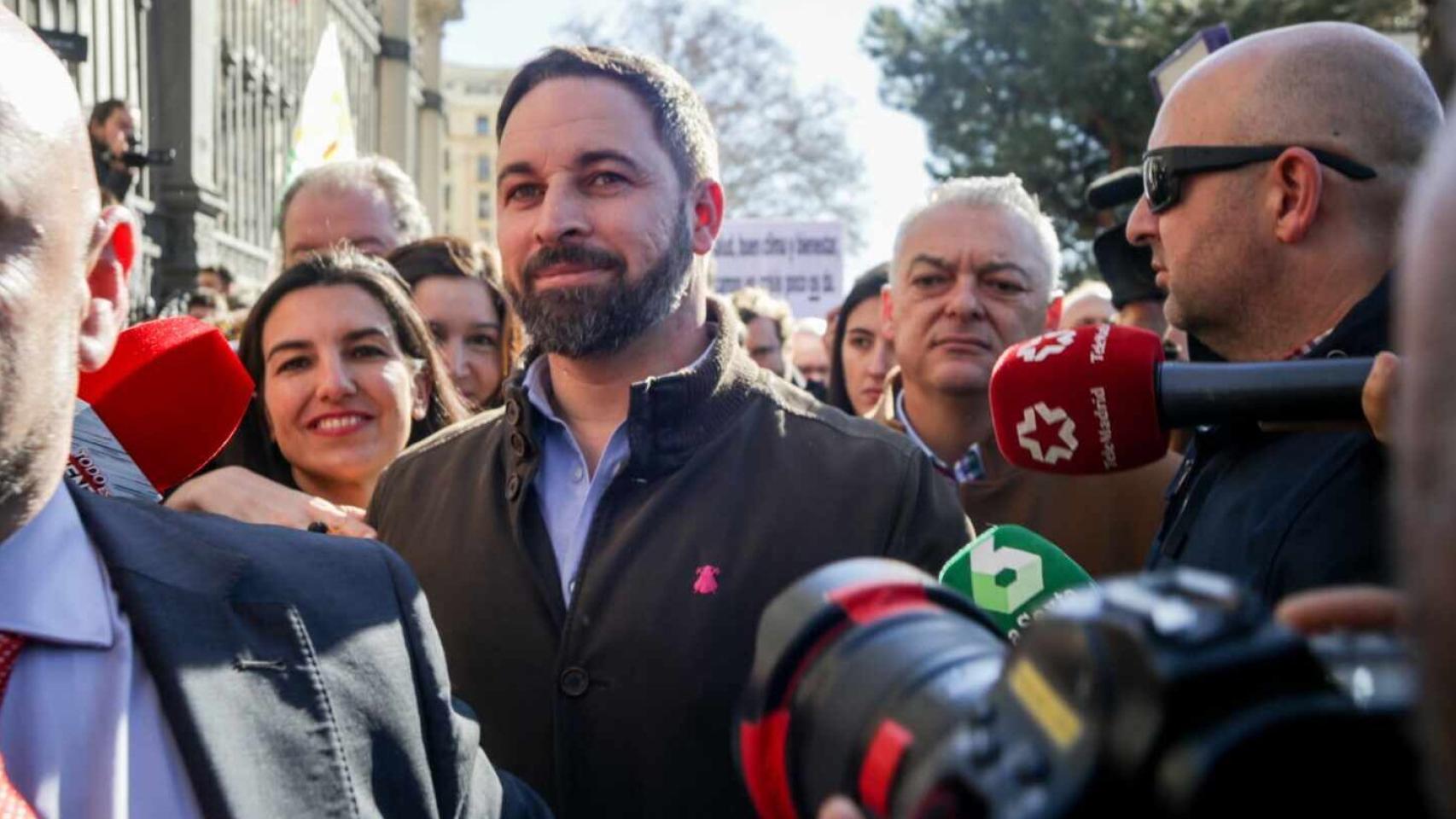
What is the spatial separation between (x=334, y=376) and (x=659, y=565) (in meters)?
1.30

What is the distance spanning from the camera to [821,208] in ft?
101

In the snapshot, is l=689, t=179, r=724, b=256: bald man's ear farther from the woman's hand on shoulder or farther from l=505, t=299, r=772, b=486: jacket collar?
the woman's hand on shoulder

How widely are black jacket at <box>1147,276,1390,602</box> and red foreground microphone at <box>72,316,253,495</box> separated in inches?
61.6

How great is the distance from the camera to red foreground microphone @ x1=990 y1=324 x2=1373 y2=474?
176 centimetres

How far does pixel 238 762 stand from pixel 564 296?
1.40 metres

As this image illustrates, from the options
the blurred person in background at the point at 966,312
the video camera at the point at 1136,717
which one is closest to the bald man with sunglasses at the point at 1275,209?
the blurred person in background at the point at 966,312

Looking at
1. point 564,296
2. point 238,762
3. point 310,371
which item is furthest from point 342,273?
point 238,762

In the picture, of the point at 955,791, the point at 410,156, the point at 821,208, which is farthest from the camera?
the point at 821,208

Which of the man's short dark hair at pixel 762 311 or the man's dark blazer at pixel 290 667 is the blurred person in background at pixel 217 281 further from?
the man's dark blazer at pixel 290 667

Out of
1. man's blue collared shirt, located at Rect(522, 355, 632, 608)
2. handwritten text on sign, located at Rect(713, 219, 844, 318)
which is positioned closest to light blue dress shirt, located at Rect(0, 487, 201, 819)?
man's blue collared shirt, located at Rect(522, 355, 632, 608)

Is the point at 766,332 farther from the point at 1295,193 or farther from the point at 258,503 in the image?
the point at 1295,193

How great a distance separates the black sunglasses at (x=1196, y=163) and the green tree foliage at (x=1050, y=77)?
2222 centimetres

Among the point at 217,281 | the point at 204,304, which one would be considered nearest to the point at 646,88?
the point at 204,304

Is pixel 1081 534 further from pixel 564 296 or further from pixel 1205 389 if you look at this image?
pixel 1205 389
